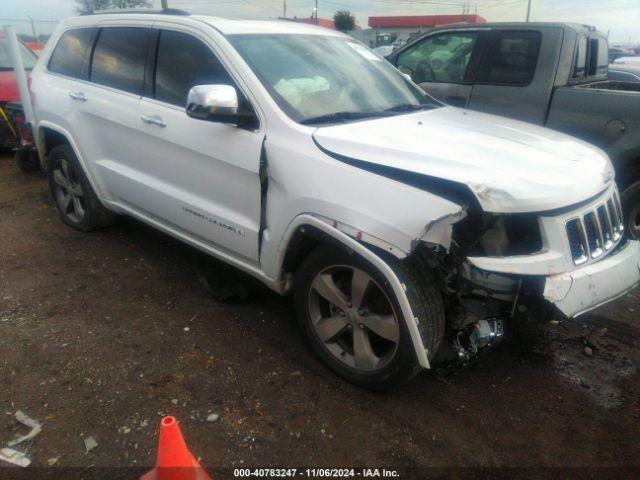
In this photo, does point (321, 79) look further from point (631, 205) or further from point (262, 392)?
point (631, 205)

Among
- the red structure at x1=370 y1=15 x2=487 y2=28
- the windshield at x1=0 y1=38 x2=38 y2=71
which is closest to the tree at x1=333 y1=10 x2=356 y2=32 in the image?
the red structure at x1=370 y1=15 x2=487 y2=28

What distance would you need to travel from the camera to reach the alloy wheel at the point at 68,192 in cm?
464

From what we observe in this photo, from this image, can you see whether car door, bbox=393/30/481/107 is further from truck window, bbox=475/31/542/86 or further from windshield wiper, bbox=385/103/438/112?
windshield wiper, bbox=385/103/438/112

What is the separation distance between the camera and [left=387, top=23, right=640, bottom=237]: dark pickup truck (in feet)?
14.0

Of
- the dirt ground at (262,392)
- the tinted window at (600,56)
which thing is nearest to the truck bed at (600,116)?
the tinted window at (600,56)

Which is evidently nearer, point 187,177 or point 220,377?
point 220,377

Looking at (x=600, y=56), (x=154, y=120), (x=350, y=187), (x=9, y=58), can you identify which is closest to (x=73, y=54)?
(x=154, y=120)

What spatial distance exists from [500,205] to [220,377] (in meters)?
1.75

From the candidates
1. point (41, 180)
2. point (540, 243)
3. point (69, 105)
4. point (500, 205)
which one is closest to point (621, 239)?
point (540, 243)

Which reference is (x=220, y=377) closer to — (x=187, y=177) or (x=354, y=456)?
(x=354, y=456)

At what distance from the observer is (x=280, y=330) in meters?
3.39

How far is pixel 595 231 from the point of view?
8.44ft

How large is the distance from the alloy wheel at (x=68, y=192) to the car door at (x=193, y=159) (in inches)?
43.9

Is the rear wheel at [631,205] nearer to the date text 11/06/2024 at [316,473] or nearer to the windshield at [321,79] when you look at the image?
the windshield at [321,79]
